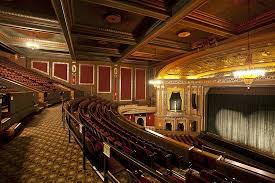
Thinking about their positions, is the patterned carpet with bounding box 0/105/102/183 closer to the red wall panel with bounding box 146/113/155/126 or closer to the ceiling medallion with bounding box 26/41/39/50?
the ceiling medallion with bounding box 26/41/39/50

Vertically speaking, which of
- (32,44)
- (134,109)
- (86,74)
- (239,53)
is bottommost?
(134,109)

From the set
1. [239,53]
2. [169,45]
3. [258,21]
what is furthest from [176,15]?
[239,53]

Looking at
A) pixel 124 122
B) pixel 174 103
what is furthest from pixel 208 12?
pixel 174 103

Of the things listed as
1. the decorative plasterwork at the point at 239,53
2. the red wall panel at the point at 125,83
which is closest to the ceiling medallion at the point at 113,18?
the decorative plasterwork at the point at 239,53

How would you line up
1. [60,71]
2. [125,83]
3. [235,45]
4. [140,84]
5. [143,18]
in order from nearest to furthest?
[143,18]
[235,45]
[60,71]
[125,83]
[140,84]

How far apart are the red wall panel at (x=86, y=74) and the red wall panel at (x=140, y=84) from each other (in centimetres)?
354

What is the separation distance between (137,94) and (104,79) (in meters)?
2.85

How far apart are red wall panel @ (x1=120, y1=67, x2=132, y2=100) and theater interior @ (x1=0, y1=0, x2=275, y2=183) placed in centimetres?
8

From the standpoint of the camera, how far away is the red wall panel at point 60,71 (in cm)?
1111

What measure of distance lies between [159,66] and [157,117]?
12.7 ft

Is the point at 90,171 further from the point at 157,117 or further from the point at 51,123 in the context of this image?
the point at 157,117

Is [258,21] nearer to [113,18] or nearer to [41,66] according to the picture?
[113,18]

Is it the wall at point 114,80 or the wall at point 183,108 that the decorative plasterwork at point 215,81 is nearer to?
the wall at point 183,108

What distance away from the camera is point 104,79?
12.3 metres
